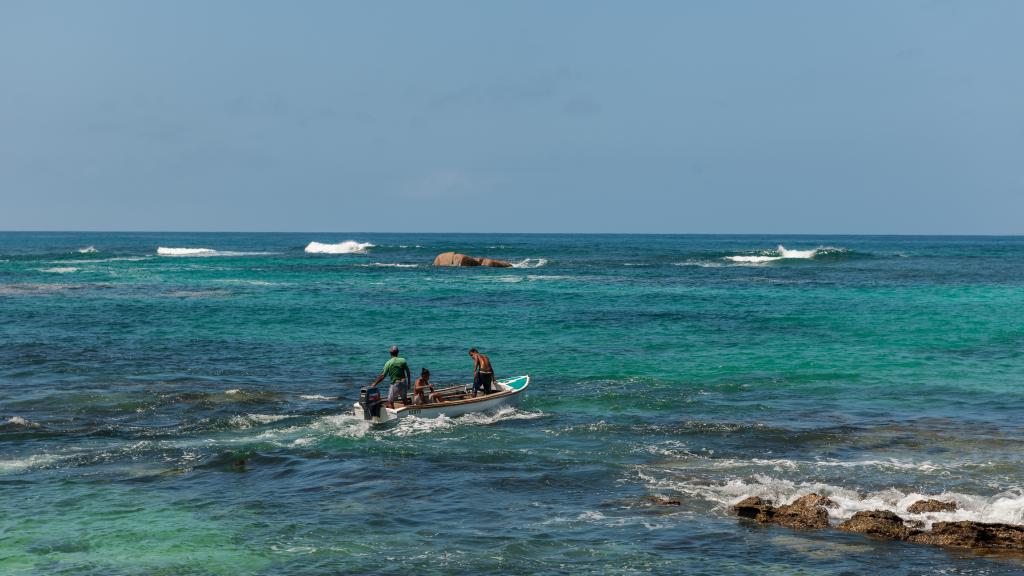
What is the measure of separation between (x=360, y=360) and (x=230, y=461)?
12853 mm

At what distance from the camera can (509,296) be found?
172 feet

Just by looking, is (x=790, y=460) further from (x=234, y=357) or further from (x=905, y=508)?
(x=234, y=357)

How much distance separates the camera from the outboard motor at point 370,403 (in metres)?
22.0

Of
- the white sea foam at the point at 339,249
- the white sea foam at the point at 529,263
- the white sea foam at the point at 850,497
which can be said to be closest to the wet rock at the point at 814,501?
the white sea foam at the point at 850,497

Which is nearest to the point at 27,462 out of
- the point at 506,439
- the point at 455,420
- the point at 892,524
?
the point at 455,420

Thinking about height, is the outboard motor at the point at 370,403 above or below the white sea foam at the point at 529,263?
below

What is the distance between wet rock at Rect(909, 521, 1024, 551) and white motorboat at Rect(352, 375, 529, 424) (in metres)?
11.4

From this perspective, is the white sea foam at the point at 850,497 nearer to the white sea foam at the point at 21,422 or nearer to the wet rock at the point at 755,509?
the wet rock at the point at 755,509

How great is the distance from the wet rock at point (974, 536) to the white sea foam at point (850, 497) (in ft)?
1.75

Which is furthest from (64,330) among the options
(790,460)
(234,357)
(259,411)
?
(790,460)

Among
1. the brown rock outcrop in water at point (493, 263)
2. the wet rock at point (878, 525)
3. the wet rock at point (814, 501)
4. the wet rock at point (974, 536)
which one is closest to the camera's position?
the wet rock at point (974, 536)

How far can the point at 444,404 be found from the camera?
2277 centimetres

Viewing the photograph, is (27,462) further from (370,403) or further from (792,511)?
(792,511)

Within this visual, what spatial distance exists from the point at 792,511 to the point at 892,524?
1.52 metres
